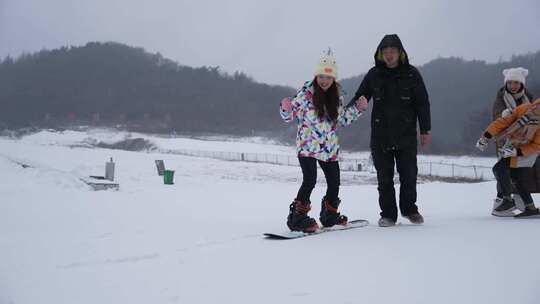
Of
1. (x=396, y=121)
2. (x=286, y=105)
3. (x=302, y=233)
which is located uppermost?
(x=286, y=105)

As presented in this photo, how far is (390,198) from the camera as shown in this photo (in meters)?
4.29

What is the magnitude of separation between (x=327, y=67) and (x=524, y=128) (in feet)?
7.94

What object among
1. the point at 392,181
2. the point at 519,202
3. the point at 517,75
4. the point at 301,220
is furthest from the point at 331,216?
the point at 517,75

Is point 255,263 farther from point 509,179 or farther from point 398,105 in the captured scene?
point 509,179

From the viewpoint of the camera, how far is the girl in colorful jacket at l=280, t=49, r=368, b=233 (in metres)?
4.09

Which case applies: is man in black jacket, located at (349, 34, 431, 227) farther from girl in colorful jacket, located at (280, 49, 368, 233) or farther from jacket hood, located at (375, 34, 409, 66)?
girl in colorful jacket, located at (280, 49, 368, 233)

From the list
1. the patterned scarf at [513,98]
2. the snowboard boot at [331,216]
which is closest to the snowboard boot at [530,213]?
the patterned scarf at [513,98]

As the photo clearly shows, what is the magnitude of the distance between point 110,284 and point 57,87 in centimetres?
14008

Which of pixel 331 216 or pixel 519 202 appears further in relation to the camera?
pixel 519 202

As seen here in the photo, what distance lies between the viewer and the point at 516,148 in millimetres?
4625

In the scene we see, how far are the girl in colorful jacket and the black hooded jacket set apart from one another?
9.1 inches

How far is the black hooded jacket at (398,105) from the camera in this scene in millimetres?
4102

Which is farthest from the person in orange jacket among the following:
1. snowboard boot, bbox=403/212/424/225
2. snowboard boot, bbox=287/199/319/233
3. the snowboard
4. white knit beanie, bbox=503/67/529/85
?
snowboard boot, bbox=287/199/319/233

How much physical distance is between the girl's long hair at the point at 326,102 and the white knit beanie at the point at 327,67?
13 centimetres
